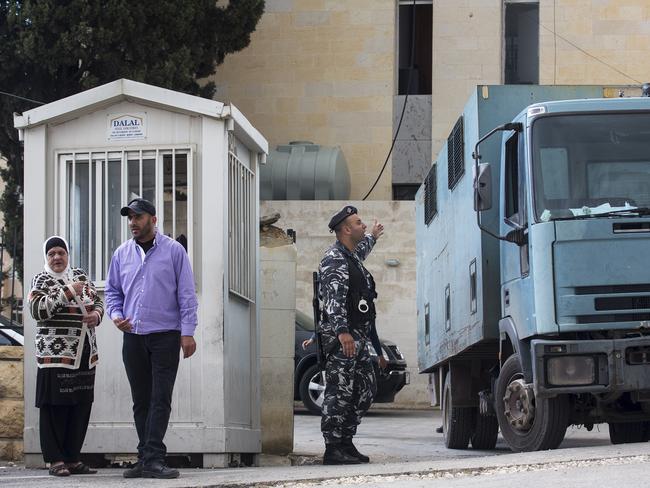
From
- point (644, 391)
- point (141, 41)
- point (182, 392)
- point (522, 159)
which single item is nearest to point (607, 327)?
point (644, 391)

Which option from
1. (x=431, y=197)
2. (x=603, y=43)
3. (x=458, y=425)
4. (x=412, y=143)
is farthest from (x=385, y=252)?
(x=458, y=425)

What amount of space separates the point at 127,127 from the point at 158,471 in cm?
289

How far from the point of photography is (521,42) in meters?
26.1

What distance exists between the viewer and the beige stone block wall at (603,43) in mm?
25500

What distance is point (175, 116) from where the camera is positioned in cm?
1068

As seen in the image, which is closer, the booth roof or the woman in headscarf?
the woman in headscarf

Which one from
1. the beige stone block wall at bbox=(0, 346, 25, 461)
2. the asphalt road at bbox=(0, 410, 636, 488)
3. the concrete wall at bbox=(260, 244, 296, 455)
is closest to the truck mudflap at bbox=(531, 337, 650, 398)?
the asphalt road at bbox=(0, 410, 636, 488)

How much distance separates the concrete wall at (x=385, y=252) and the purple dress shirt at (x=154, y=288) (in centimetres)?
1465

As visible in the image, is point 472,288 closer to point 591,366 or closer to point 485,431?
point 591,366

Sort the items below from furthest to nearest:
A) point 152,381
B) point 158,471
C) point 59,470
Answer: point 59,470 < point 152,381 < point 158,471

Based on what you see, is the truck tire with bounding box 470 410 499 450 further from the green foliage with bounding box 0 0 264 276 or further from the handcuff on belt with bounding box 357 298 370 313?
the green foliage with bounding box 0 0 264 276

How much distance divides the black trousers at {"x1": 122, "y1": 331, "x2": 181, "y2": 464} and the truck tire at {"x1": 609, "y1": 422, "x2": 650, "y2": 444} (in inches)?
174

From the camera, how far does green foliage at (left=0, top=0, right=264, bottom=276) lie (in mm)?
20547

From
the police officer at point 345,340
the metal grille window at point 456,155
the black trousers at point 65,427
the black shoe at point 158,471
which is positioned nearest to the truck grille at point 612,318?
the police officer at point 345,340
